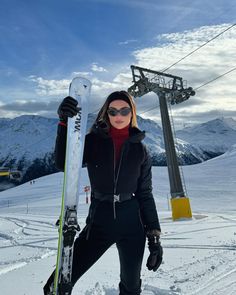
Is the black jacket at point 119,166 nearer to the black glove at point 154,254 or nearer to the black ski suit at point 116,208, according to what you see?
the black ski suit at point 116,208

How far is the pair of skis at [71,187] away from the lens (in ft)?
8.80

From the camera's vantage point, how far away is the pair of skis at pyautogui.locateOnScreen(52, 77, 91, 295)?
8.80 feet

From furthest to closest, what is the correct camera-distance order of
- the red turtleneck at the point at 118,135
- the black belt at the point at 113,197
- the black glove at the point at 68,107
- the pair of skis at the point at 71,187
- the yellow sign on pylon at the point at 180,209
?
1. the yellow sign on pylon at the point at 180,209
2. the red turtleneck at the point at 118,135
3. the black belt at the point at 113,197
4. the black glove at the point at 68,107
5. the pair of skis at the point at 71,187

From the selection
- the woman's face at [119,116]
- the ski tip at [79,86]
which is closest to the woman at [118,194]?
the woman's face at [119,116]

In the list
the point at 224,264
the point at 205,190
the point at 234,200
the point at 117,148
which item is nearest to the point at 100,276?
the point at 224,264

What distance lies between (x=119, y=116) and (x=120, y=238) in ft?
3.46

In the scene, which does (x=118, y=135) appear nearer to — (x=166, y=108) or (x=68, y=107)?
(x=68, y=107)

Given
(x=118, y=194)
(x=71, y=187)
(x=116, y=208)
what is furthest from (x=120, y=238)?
(x=71, y=187)

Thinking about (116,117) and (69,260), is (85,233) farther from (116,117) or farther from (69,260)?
(116,117)

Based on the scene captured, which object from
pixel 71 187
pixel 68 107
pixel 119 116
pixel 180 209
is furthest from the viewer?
pixel 180 209

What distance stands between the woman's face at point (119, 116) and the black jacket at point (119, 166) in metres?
0.11

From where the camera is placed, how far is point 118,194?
116 inches

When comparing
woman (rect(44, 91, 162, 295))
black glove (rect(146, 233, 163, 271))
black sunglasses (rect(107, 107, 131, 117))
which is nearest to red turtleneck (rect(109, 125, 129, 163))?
woman (rect(44, 91, 162, 295))

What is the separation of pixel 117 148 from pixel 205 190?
97.6ft
